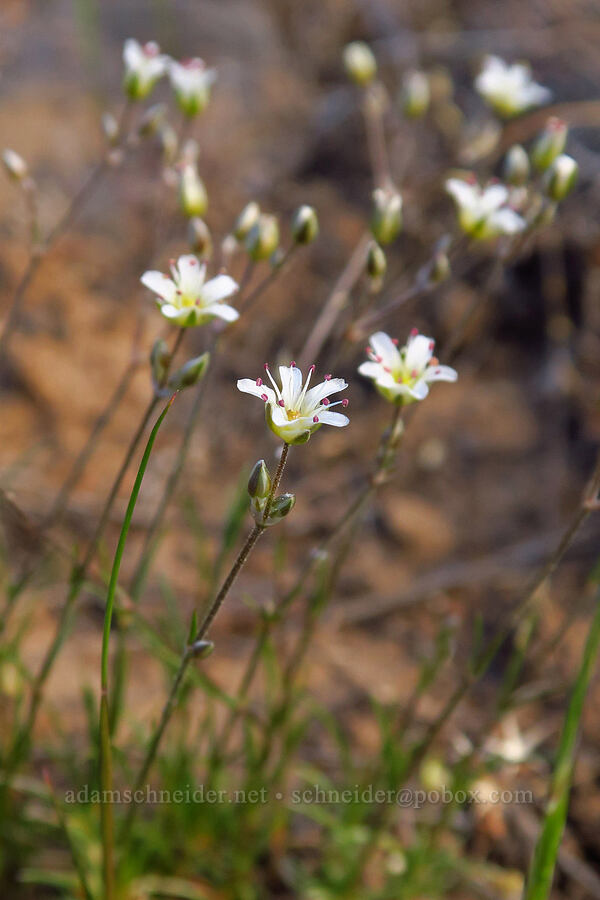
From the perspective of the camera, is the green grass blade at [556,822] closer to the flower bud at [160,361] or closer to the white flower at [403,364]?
the white flower at [403,364]

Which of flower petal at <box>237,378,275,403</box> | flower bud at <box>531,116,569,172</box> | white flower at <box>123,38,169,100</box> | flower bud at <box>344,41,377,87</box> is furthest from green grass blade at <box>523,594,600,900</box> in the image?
flower bud at <box>344,41,377,87</box>

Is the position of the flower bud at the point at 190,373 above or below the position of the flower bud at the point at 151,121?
below

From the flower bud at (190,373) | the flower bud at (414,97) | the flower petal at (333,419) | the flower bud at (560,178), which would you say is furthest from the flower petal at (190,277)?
the flower bud at (414,97)

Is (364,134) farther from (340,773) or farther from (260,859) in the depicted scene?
(260,859)

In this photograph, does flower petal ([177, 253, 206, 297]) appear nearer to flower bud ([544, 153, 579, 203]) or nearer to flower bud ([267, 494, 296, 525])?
flower bud ([267, 494, 296, 525])

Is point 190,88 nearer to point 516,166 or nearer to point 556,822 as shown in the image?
point 516,166
